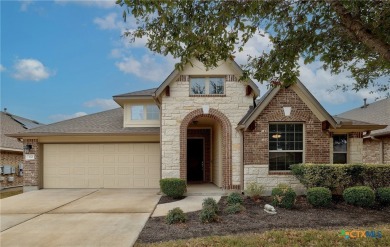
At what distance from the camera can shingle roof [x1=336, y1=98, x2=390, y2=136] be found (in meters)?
18.3

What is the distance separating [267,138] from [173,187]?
13.8 feet

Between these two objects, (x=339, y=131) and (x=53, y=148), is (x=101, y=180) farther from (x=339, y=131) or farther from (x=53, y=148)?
(x=339, y=131)

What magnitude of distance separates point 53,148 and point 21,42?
5.32m

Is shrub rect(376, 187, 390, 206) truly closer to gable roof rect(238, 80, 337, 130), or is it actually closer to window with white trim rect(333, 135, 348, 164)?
gable roof rect(238, 80, 337, 130)

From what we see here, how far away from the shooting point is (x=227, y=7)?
6.53m

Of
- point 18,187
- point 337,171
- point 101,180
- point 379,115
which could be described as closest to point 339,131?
point 337,171

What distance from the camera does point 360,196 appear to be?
Answer: 9875mm

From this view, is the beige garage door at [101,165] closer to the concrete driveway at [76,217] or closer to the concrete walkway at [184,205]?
the concrete driveway at [76,217]

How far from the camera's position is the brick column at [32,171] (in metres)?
14.7

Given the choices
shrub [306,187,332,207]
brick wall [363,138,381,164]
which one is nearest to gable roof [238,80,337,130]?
shrub [306,187,332,207]

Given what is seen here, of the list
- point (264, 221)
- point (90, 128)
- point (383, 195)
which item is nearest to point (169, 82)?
point (90, 128)

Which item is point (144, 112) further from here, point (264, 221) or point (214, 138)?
point (264, 221)

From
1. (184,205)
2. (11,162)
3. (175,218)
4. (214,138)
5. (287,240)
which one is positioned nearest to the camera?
(287,240)

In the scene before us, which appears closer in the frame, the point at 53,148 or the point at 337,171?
the point at 337,171
